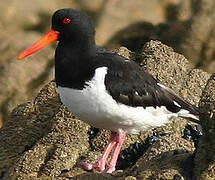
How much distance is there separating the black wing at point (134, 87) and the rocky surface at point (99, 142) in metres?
0.33

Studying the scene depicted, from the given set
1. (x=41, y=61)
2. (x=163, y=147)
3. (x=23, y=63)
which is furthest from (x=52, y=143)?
(x=41, y=61)

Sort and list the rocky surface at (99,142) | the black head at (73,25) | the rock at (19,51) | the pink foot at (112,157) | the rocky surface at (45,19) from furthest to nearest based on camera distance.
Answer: the rocky surface at (45,19)
the rock at (19,51)
the black head at (73,25)
the pink foot at (112,157)
the rocky surface at (99,142)

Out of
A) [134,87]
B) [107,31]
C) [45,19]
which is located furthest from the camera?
[45,19]

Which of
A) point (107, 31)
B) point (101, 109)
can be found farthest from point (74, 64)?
point (107, 31)

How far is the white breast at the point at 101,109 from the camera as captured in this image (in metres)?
7.03

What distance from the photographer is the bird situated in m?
7.07

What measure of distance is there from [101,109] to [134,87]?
1.67ft

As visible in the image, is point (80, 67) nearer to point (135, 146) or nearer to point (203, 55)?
point (135, 146)

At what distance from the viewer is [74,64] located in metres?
7.23

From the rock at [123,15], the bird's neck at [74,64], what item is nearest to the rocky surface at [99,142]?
the bird's neck at [74,64]

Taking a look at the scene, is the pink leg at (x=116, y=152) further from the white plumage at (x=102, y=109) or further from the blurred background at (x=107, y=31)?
the blurred background at (x=107, y=31)

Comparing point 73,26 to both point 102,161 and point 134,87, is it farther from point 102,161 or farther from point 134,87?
point 102,161

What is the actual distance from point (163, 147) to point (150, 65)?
70.6 inches

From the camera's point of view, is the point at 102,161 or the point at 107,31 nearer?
the point at 102,161
